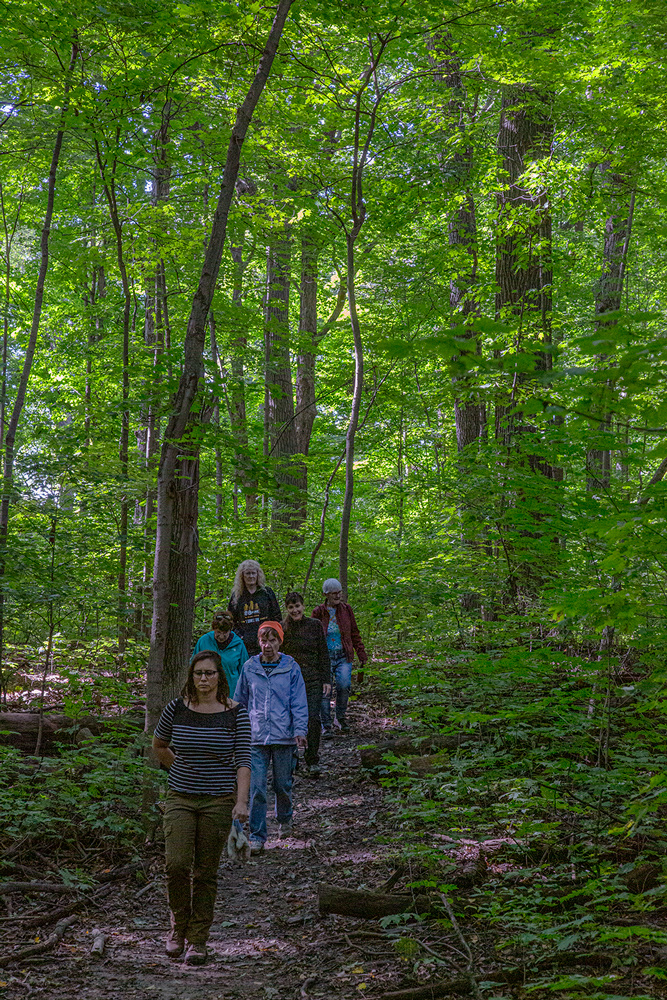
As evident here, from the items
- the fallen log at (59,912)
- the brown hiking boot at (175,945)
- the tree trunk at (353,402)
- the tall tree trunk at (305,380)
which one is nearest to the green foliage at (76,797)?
the fallen log at (59,912)

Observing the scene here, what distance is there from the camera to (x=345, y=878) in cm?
562

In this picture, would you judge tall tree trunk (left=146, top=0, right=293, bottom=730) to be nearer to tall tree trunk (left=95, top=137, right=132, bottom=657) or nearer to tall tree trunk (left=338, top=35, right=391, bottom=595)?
tall tree trunk (left=95, top=137, right=132, bottom=657)

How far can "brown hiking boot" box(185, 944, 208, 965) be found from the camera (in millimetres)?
4414

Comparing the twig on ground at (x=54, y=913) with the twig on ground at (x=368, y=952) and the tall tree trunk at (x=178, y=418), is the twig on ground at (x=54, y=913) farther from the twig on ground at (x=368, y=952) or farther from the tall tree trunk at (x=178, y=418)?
the twig on ground at (x=368, y=952)

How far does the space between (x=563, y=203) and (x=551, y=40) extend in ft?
7.02

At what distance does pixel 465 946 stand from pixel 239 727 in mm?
1875

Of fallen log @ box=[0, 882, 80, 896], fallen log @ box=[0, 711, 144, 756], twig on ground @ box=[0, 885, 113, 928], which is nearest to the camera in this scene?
twig on ground @ box=[0, 885, 113, 928]

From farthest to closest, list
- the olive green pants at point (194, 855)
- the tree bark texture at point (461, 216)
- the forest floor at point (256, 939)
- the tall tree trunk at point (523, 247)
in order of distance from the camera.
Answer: the tree bark texture at point (461, 216), the tall tree trunk at point (523, 247), the olive green pants at point (194, 855), the forest floor at point (256, 939)

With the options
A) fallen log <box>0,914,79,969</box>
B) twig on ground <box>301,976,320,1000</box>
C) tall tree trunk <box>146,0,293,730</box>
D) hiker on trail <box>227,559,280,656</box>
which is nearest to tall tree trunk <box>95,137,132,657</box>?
tall tree trunk <box>146,0,293,730</box>

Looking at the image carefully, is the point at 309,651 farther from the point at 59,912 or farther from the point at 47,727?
the point at 59,912

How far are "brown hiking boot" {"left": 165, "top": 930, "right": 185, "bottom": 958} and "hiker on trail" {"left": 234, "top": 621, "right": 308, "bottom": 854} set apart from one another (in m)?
2.27

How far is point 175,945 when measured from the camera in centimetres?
448

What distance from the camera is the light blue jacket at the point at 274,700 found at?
22.6 ft

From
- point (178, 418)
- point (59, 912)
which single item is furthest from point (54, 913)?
point (178, 418)
